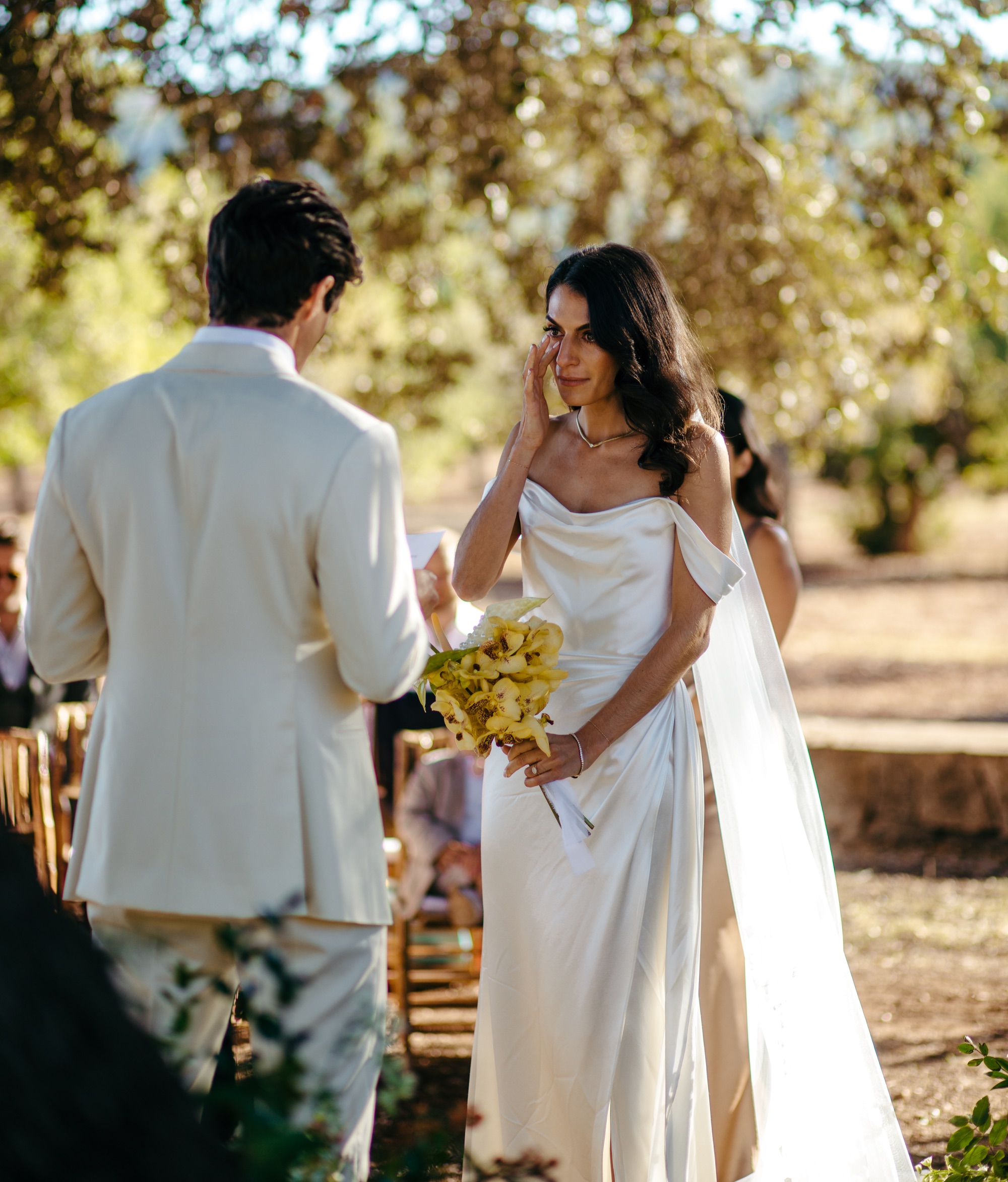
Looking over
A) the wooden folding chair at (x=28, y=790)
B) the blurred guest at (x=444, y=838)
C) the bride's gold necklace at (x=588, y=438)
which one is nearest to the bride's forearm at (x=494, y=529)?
the bride's gold necklace at (x=588, y=438)

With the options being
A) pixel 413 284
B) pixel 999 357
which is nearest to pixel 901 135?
pixel 413 284

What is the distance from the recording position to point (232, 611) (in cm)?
200

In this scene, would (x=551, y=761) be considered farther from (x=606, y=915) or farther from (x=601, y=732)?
(x=606, y=915)

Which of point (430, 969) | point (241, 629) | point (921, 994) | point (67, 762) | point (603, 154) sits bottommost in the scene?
point (921, 994)

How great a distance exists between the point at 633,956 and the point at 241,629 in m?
1.46

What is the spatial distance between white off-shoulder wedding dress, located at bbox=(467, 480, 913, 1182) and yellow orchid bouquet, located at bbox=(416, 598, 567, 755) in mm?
351

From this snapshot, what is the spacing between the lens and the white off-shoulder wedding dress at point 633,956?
296 cm

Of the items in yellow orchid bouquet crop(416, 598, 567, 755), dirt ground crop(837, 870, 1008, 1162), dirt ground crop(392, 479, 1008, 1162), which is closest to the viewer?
yellow orchid bouquet crop(416, 598, 567, 755)

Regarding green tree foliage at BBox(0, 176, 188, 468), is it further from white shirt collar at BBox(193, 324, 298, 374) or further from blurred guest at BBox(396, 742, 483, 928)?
white shirt collar at BBox(193, 324, 298, 374)

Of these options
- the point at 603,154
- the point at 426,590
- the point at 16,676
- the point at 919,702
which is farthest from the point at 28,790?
the point at 919,702

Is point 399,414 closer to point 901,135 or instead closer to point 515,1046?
point 901,135

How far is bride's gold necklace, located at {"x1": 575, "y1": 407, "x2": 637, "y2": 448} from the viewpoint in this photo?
3068 mm

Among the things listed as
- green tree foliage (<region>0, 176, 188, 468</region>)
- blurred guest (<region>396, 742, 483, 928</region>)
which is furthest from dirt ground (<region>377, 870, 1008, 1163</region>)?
green tree foliage (<region>0, 176, 188, 468</region>)

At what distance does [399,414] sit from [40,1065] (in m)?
10.5
